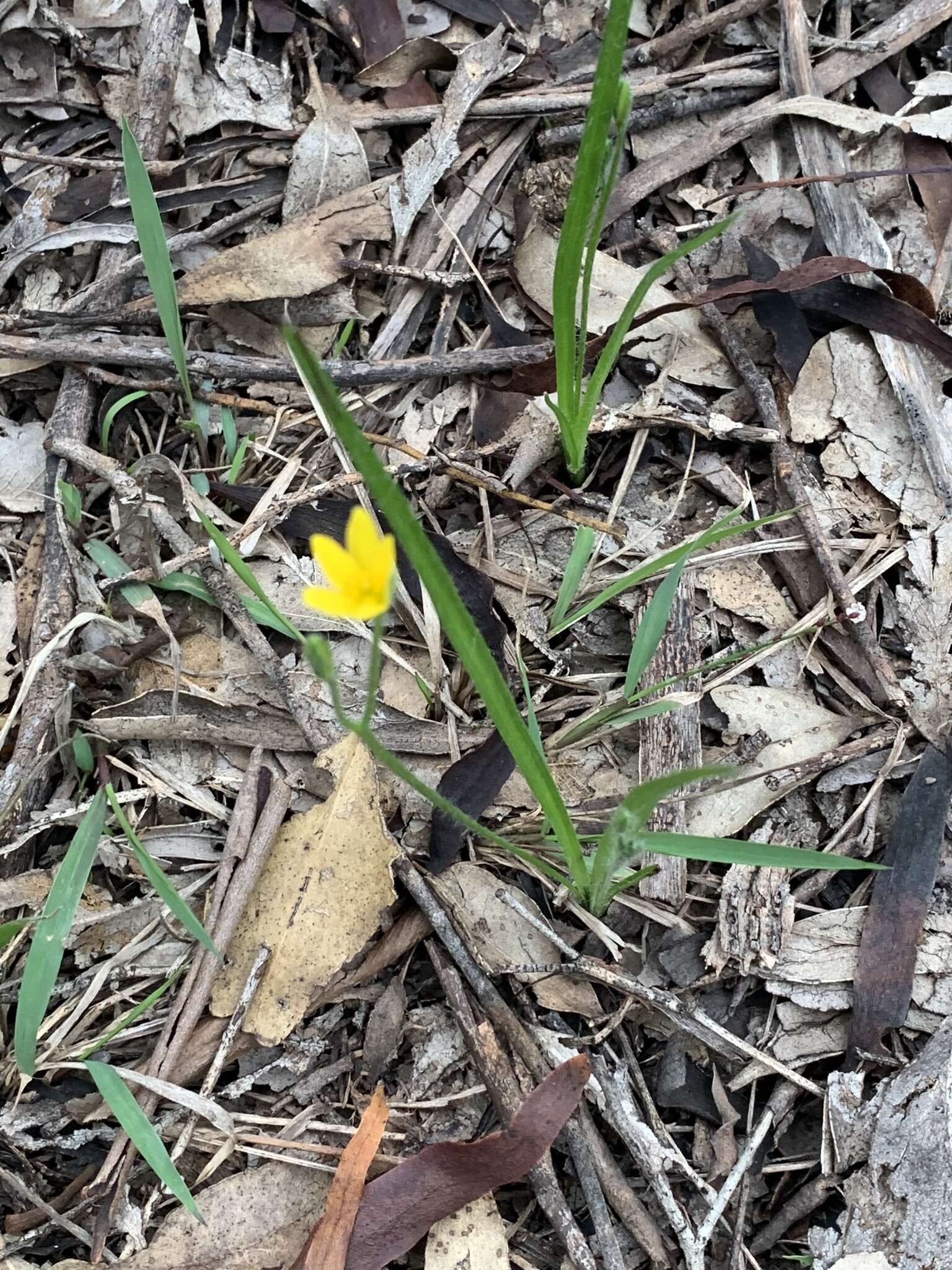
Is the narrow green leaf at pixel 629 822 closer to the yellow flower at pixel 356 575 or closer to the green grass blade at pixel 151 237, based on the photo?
the yellow flower at pixel 356 575

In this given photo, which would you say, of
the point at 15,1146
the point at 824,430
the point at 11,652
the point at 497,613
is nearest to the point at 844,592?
the point at 824,430

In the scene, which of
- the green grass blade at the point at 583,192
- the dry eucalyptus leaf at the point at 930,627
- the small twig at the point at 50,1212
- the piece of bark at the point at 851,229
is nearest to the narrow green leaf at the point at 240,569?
the green grass blade at the point at 583,192

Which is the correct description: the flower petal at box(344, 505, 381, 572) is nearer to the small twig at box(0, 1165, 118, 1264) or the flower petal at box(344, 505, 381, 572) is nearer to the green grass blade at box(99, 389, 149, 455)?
the green grass blade at box(99, 389, 149, 455)

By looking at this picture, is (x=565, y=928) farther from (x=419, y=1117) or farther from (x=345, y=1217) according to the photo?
(x=345, y=1217)

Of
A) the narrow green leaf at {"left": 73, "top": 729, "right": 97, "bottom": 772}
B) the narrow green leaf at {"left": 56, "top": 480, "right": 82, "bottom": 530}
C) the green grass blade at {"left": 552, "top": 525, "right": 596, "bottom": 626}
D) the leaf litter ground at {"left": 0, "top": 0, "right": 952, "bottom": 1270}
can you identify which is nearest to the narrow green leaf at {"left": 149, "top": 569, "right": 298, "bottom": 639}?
the leaf litter ground at {"left": 0, "top": 0, "right": 952, "bottom": 1270}

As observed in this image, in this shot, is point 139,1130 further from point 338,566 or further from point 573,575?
point 573,575
